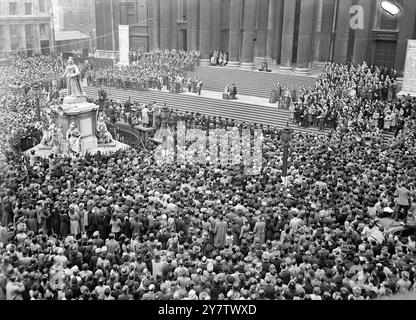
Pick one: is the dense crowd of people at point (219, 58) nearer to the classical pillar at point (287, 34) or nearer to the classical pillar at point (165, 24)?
the classical pillar at point (287, 34)

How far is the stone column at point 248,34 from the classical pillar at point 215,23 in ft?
10.8

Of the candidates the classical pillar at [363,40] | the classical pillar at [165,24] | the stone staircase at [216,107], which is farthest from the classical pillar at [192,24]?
the classical pillar at [363,40]

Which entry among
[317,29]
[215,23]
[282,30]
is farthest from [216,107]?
[215,23]

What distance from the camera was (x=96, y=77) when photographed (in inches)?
1704

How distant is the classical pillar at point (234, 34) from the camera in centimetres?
4294

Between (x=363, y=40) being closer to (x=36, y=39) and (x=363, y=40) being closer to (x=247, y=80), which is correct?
(x=247, y=80)

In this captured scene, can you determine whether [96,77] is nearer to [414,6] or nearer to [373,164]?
[414,6]

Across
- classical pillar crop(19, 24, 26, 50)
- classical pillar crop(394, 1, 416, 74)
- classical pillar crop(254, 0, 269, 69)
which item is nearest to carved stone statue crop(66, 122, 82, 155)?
classical pillar crop(254, 0, 269, 69)

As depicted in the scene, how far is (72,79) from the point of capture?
24.7 metres

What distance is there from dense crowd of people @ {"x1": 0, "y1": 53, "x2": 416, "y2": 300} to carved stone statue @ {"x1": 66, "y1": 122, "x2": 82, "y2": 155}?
225 centimetres

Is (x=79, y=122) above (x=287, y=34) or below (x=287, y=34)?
below

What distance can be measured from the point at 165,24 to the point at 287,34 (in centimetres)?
1513

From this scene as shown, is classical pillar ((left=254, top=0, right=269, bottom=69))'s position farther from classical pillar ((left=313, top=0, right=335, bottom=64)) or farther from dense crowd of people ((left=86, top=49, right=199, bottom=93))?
dense crowd of people ((left=86, top=49, right=199, bottom=93))

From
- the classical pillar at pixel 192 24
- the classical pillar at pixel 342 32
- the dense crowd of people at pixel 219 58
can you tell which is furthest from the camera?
the classical pillar at pixel 192 24
